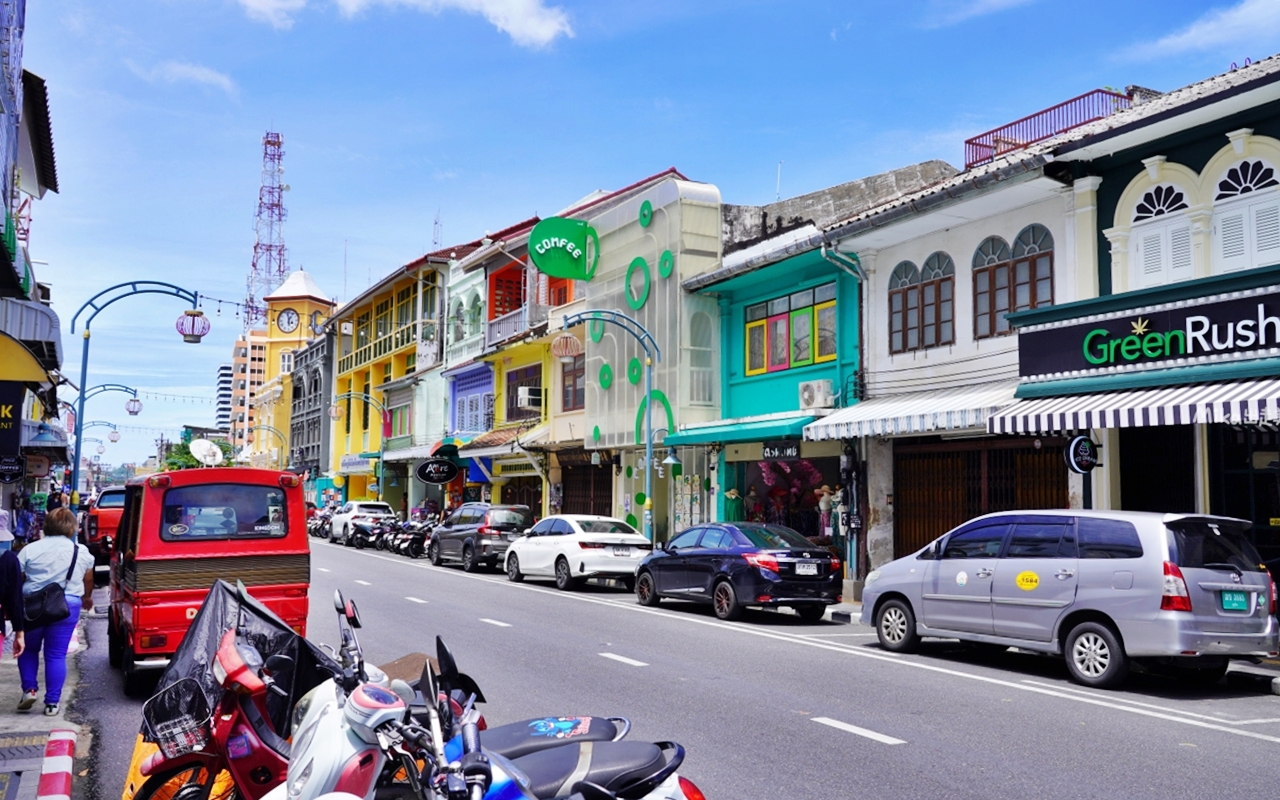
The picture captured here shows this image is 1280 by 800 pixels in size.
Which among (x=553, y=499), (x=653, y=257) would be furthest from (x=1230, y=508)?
(x=553, y=499)

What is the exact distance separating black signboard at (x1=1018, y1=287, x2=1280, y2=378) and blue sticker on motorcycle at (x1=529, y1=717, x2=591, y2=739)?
36.8 feet

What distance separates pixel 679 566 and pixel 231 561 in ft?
29.1

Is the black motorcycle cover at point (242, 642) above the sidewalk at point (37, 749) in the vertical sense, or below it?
above

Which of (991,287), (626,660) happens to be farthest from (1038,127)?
(626,660)

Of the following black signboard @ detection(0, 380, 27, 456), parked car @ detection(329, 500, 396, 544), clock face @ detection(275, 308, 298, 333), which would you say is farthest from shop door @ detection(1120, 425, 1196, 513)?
clock face @ detection(275, 308, 298, 333)

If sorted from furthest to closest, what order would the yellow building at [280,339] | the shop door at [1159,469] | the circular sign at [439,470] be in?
1. the yellow building at [280,339]
2. the circular sign at [439,470]
3. the shop door at [1159,469]

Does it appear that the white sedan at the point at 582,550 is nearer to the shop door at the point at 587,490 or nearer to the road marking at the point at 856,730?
the shop door at the point at 587,490

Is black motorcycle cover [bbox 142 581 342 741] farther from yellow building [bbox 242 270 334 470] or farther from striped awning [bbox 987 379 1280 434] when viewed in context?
yellow building [bbox 242 270 334 470]

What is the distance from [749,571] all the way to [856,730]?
25.0ft

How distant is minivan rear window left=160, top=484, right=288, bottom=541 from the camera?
10.2m

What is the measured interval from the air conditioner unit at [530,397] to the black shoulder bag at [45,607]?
85.2 feet

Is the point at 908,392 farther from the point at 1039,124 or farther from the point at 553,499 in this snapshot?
the point at 553,499

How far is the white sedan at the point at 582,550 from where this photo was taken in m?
21.5

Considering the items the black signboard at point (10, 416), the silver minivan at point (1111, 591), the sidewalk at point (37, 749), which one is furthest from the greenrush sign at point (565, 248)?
the sidewalk at point (37, 749)
